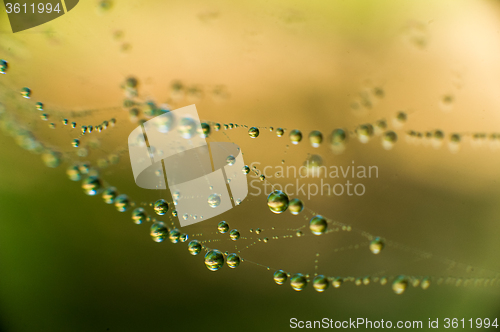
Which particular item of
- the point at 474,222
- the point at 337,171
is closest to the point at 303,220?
the point at 337,171

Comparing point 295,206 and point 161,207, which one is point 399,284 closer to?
point 295,206

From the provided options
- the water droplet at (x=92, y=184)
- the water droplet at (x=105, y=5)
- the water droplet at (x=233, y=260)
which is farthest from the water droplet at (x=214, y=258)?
the water droplet at (x=105, y=5)

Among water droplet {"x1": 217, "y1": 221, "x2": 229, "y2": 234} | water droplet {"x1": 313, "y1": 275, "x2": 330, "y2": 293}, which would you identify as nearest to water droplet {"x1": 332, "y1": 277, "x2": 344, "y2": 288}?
water droplet {"x1": 313, "y1": 275, "x2": 330, "y2": 293}

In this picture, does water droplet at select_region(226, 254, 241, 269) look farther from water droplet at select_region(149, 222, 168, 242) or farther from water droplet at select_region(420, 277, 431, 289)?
water droplet at select_region(420, 277, 431, 289)

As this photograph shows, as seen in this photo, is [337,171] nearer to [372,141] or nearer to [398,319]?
[372,141]

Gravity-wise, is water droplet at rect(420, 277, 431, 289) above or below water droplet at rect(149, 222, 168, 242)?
below

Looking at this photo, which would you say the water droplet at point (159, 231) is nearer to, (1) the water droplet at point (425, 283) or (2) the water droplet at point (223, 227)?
(2) the water droplet at point (223, 227)
